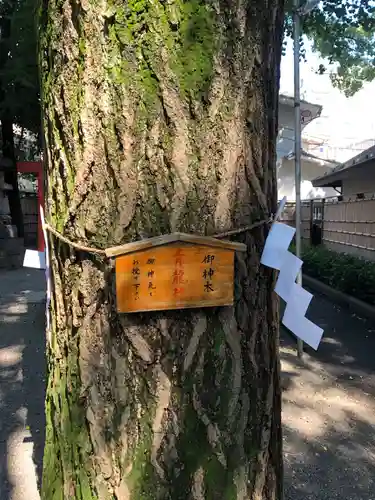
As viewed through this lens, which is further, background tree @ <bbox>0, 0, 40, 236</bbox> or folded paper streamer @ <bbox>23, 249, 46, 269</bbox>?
background tree @ <bbox>0, 0, 40, 236</bbox>

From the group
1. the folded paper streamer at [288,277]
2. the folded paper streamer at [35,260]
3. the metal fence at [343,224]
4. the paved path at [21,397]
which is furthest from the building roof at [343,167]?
the folded paper streamer at [35,260]

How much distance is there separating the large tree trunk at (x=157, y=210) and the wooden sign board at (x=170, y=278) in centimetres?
5

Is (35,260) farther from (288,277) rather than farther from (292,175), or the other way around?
(292,175)

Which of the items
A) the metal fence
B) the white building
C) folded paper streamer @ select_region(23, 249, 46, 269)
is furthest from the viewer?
the white building

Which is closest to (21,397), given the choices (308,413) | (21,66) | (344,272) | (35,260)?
(308,413)

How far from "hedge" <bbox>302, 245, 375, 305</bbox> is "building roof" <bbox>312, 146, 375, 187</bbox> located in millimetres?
1986

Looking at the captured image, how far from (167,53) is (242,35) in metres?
0.26

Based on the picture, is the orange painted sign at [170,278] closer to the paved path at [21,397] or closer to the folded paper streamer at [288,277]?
the folded paper streamer at [288,277]

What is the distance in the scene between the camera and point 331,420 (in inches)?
186

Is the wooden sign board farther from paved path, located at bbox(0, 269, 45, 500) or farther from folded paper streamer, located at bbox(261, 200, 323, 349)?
paved path, located at bbox(0, 269, 45, 500)

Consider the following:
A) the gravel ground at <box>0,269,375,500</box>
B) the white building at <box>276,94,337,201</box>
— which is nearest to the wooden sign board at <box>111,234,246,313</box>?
the gravel ground at <box>0,269,375,500</box>

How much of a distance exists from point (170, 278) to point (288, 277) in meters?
0.50

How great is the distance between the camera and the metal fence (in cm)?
1221

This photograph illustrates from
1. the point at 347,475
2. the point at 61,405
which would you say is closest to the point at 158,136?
the point at 61,405
